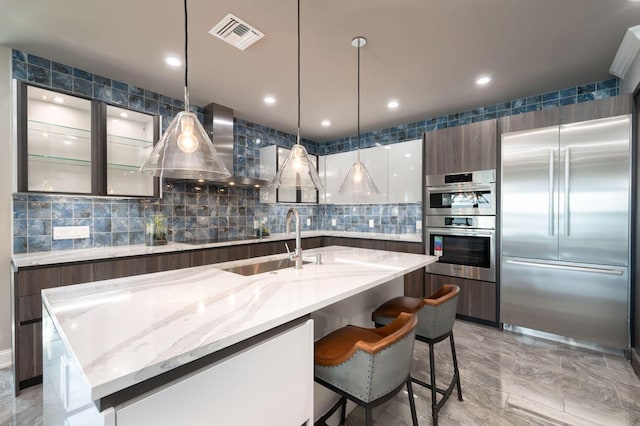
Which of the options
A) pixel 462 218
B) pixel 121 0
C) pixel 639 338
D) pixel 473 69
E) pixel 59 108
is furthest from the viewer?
pixel 462 218

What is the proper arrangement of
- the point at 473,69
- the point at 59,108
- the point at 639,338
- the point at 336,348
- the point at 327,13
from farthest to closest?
the point at 473,69 < the point at 59,108 < the point at 639,338 < the point at 327,13 < the point at 336,348

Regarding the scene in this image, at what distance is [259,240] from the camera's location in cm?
362

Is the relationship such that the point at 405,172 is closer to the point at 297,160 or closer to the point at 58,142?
the point at 297,160

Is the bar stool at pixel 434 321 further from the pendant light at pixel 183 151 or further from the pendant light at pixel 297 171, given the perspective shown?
the pendant light at pixel 183 151

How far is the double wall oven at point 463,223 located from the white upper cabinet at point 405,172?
0.32 metres

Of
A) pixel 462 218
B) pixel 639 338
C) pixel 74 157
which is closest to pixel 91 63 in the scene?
pixel 74 157

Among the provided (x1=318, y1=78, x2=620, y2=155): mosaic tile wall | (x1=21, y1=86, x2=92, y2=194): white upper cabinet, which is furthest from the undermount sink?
(x1=318, y1=78, x2=620, y2=155): mosaic tile wall

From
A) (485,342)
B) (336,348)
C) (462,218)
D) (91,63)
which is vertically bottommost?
(485,342)

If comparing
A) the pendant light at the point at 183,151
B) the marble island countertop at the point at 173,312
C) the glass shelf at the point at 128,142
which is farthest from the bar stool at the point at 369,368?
the glass shelf at the point at 128,142

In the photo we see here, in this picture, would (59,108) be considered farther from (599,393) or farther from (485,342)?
(599,393)

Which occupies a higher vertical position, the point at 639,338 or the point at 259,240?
the point at 259,240

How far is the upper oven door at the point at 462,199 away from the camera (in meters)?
3.09

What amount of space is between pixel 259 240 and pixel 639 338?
3669 millimetres

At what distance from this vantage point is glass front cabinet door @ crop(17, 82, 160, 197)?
2.23m
